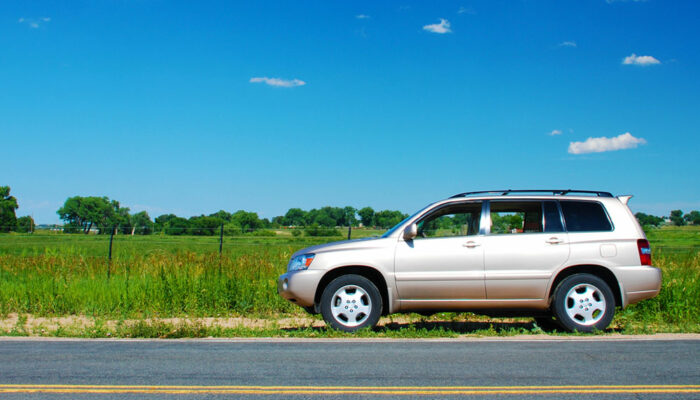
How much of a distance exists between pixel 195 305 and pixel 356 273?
14.2ft

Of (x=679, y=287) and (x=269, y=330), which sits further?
(x=679, y=287)

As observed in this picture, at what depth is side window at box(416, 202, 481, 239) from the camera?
8.95 meters

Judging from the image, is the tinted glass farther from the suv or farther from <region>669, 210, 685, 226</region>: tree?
<region>669, 210, 685, 226</region>: tree

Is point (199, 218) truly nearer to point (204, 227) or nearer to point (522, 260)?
point (204, 227)

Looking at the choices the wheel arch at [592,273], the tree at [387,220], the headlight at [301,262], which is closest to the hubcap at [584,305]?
the wheel arch at [592,273]

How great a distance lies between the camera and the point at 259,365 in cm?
636

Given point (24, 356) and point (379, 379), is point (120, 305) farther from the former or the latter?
point (379, 379)

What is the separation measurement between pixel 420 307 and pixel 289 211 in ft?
347

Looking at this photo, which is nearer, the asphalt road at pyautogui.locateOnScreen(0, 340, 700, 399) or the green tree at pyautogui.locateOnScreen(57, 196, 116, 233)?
the asphalt road at pyautogui.locateOnScreen(0, 340, 700, 399)

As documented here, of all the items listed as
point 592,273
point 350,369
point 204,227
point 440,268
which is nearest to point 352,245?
point 440,268

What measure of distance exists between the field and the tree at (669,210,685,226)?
87351 mm

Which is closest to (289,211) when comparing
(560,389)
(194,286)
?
(194,286)

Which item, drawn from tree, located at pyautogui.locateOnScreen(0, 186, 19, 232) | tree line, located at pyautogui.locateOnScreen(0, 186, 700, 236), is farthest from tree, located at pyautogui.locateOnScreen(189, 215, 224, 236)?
tree, located at pyautogui.locateOnScreen(0, 186, 19, 232)

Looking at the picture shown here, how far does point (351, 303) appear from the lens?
8516 mm
